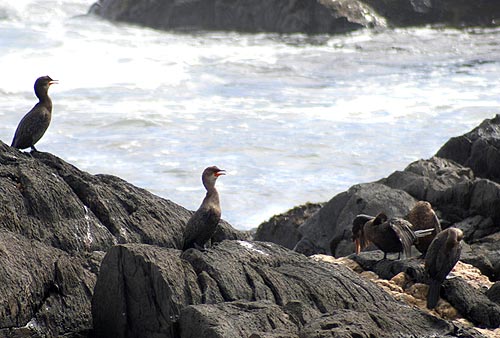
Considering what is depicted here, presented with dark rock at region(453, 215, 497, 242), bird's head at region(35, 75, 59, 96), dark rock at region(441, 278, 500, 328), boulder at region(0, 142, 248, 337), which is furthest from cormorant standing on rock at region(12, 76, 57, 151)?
dark rock at region(453, 215, 497, 242)

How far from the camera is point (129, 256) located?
809cm

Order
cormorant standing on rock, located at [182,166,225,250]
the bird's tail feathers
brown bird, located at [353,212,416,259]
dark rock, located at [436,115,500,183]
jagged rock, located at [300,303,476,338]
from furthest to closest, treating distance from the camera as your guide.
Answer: dark rock, located at [436,115,500,183] → brown bird, located at [353,212,416,259] → the bird's tail feathers → cormorant standing on rock, located at [182,166,225,250] → jagged rock, located at [300,303,476,338]

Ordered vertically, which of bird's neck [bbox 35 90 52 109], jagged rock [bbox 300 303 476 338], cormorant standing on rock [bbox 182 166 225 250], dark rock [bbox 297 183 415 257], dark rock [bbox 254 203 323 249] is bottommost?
dark rock [bbox 254 203 323 249]

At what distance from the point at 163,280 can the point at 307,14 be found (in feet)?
98.1

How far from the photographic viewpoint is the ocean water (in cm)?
2102

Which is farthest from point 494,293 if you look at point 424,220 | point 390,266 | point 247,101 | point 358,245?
point 247,101

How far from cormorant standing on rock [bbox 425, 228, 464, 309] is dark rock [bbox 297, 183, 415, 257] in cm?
321

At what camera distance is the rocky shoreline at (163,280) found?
7.83m

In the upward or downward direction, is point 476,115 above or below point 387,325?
below

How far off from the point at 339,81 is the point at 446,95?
3454 mm

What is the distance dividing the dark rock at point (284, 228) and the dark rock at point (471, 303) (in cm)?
490

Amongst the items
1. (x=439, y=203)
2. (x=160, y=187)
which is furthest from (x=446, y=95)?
(x=439, y=203)

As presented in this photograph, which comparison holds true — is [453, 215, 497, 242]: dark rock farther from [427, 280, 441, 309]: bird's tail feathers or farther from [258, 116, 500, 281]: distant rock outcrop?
[427, 280, 441, 309]: bird's tail feathers

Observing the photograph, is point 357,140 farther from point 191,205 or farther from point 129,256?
point 129,256
